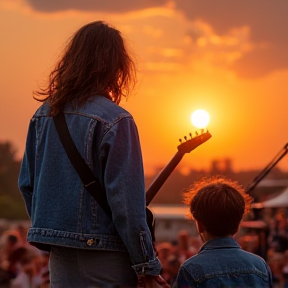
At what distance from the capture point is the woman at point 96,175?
124 inches

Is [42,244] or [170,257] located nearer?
[42,244]

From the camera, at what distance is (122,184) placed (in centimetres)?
312

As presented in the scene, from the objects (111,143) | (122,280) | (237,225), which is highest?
(111,143)

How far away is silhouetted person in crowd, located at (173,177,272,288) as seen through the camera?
3.42m

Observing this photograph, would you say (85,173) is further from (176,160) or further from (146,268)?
(176,160)

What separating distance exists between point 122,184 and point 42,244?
48 centimetres

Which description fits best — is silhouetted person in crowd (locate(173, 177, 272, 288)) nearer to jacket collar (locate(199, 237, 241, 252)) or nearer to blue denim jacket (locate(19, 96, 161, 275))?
jacket collar (locate(199, 237, 241, 252))

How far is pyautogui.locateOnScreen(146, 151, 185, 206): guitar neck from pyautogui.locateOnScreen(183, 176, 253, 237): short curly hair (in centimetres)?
31

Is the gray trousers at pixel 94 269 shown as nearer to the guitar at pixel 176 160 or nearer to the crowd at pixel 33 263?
the guitar at pixel 176 160

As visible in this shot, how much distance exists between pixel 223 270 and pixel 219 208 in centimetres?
27

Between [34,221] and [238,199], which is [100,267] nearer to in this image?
[34,221]

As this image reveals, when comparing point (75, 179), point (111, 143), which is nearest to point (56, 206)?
point (75, 179)

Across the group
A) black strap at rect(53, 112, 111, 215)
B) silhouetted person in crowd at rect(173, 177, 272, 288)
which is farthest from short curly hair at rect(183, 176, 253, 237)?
black strap at rect(53, 112, 111, 215)

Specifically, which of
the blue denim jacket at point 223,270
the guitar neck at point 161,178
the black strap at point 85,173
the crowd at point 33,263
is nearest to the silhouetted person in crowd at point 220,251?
the blue denim jacket at point 223,270
